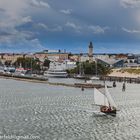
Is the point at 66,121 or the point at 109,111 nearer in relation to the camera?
the point at 66,121

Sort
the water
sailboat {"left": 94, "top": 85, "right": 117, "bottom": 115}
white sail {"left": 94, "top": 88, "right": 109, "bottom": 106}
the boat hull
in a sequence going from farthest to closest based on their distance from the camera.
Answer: white sail {"left": 94, "top": 88, "right": 109, "bottom": 106} < sailboat {"left": 94, "top": 85, "right": 117, "bottom": 115} < the boat hull < the water

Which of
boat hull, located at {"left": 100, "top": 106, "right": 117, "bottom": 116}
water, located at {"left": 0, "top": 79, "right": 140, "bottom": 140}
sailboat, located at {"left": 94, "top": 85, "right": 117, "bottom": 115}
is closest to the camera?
water, located at {"left": 0, "top": 79, "right": 140, "bottom": 140}

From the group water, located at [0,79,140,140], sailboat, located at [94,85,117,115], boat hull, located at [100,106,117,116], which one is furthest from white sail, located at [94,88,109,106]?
boat hull, located at [100,106,117,116]

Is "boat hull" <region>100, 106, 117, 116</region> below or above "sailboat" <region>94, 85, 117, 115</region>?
below

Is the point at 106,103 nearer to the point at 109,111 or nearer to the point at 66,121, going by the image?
the point at 109,111

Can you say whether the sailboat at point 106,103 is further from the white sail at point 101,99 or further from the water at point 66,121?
the water at point 66,121

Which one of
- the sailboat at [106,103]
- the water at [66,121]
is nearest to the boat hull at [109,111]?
the sailboat at [106,103]

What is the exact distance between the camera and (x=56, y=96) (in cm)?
10594

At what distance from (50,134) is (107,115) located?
1882cm

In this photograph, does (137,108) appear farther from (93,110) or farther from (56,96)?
(56,96)

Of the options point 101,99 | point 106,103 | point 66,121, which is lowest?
point 66,121

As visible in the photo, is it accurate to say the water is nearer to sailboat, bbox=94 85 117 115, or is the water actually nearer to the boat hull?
the boat hull

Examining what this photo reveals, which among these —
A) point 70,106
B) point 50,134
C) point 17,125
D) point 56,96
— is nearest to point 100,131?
point 50,134

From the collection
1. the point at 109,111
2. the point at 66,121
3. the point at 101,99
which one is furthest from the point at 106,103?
the point at 66,121
